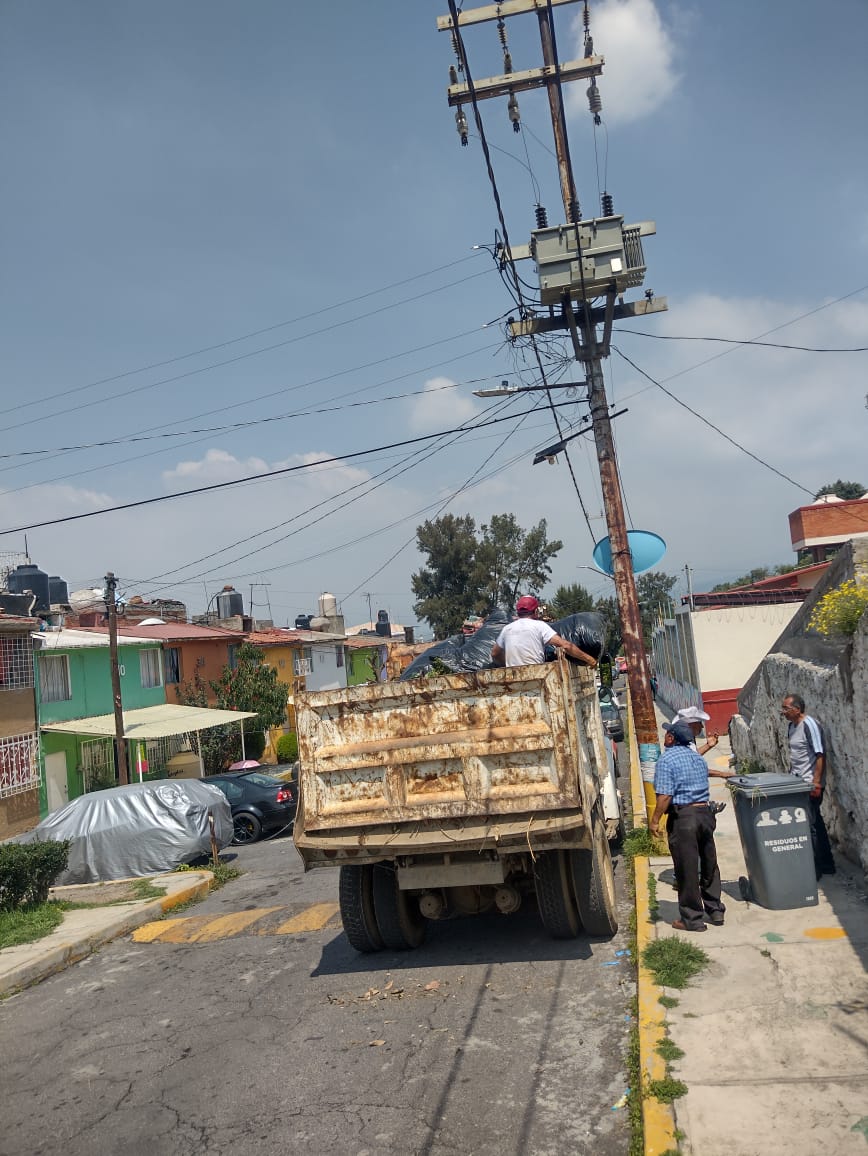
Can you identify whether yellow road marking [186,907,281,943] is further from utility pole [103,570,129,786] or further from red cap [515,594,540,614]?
utility pole [103,570,129,786]

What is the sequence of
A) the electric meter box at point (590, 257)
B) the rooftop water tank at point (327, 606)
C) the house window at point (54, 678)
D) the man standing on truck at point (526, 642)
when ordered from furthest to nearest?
the rooftop water tank at point (327, 606), the house window at point (54, 678), the electric meter box at point (590, 257), the man standing on truck at point (526, 642)

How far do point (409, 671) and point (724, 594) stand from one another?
18764 millimetres

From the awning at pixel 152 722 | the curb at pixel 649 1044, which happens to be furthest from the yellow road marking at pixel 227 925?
the awning at pixel 152 722

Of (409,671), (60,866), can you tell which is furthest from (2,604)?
(409,671)

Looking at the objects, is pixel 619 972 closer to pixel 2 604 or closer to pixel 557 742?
pixel 557 742

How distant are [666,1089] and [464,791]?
2.47 m

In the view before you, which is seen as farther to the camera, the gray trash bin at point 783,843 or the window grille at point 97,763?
the window grille at point 97,763

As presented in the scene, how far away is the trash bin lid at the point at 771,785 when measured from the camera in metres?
6.67

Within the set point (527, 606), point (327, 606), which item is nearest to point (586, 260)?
point (527, 606)

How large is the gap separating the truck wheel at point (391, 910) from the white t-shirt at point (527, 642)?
1.90 metres

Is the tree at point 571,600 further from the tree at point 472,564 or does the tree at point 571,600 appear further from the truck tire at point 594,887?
the truck tire at point 594,887

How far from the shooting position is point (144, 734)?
2319 cm

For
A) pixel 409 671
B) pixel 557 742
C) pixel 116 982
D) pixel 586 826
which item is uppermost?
pixel 409 671

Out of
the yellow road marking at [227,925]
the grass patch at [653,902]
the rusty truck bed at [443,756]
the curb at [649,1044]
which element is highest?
the rusty truck bed at [443,756]
